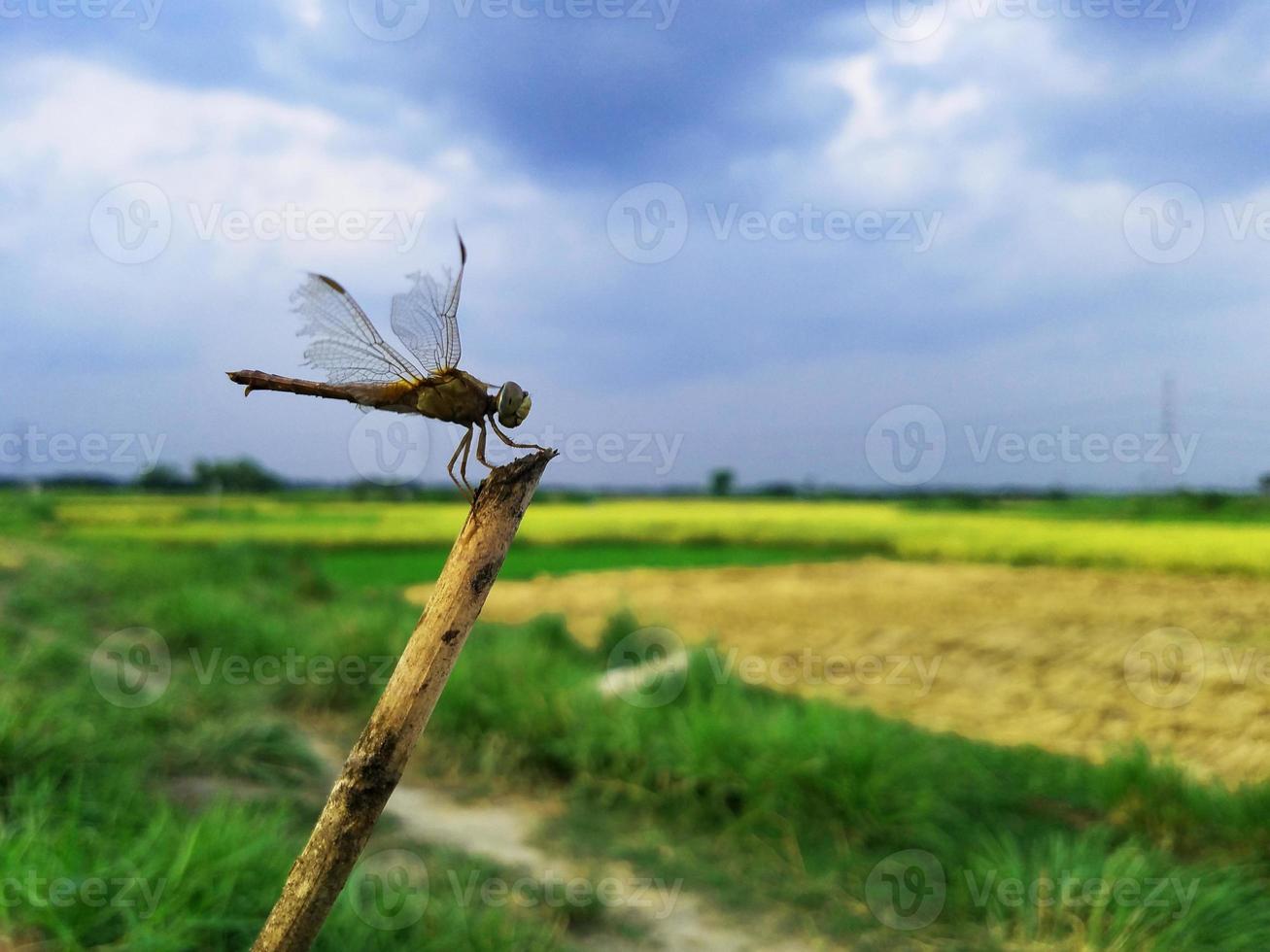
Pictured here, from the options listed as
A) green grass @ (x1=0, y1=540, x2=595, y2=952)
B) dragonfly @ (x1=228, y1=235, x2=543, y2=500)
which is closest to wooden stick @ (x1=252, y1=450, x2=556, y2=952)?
dragonfly @ (x1=228, y1=235, x2=543, y2=500)

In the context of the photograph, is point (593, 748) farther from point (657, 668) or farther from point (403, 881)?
point (403, 881)

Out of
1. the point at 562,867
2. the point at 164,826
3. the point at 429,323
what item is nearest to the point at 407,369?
the point at 429,323

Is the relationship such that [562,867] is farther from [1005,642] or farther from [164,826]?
[1005,642]

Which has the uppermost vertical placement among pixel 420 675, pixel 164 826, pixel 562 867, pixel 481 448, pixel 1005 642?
pixel 481 448

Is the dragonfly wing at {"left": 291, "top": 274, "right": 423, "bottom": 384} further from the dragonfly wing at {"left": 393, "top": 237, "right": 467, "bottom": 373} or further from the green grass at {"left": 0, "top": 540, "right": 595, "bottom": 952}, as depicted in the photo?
the green grass at {"left": 0, "top": 540, "right": 595, "bottom": 952}

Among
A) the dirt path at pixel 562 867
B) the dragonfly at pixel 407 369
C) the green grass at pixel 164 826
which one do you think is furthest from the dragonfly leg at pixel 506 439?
the dirt path at pixel 562 867
